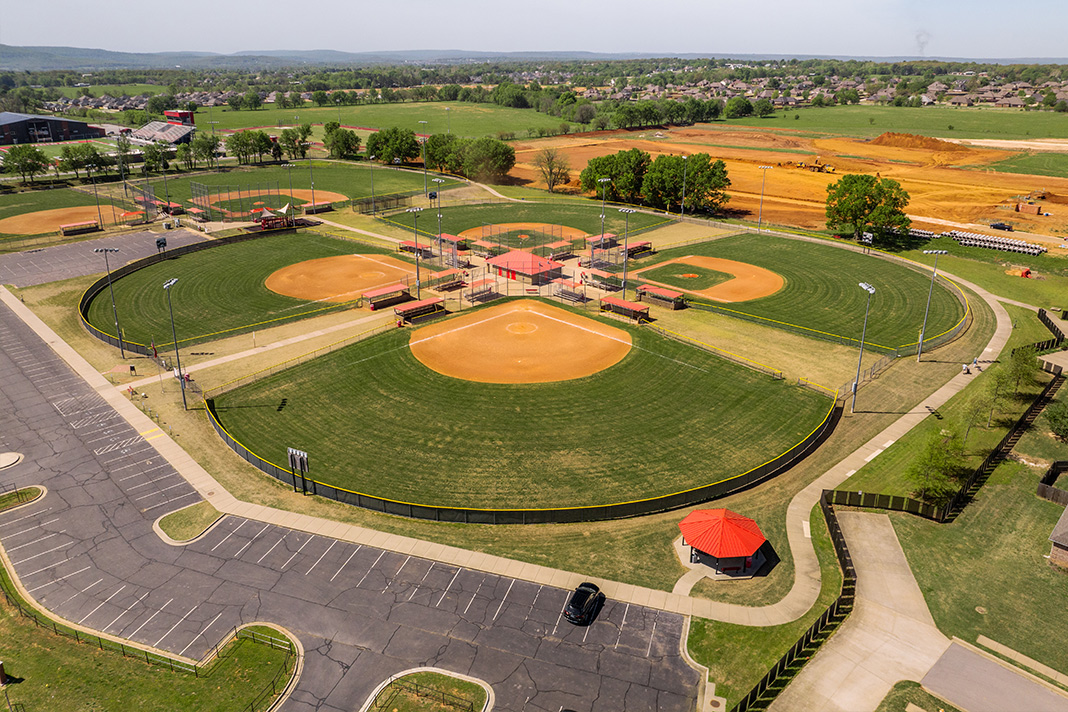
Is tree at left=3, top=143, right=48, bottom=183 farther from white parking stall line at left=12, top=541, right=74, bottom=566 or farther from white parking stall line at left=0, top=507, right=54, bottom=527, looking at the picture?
white parking stall line at left=12, top=541, right=74, bottom=566

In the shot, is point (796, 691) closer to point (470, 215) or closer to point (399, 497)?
point (399, 497)

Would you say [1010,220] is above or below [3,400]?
above

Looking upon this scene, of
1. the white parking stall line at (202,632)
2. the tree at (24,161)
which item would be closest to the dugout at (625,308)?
the white parking stall line at (202,632)

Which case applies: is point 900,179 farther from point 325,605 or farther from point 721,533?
point 325,605

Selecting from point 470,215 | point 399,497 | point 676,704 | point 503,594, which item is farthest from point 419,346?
point 470,215

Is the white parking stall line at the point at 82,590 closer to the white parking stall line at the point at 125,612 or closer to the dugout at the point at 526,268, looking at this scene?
the white parking stall line at the point at 125,612

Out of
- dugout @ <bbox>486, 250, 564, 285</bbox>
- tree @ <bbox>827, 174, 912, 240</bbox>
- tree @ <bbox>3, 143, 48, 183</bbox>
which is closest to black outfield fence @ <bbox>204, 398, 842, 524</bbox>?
dugout @ <bbox>486, 250, 564, 285</bbox>
